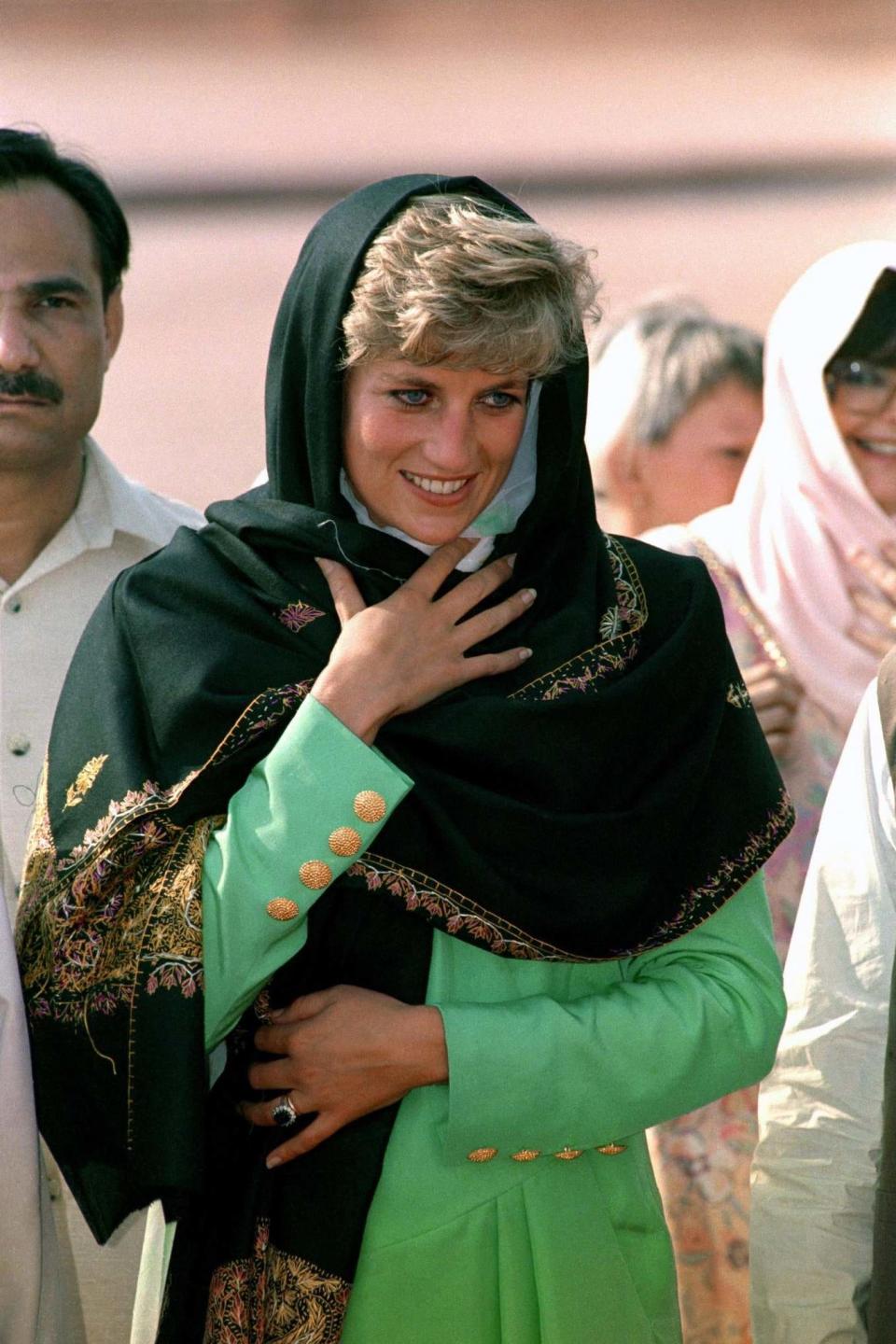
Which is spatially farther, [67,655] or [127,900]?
[67,655]

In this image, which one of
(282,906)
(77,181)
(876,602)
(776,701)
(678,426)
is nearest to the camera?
(282,906)

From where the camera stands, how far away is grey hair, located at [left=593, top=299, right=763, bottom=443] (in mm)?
3875

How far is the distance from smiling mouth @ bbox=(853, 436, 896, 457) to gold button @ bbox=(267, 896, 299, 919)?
6.39ft

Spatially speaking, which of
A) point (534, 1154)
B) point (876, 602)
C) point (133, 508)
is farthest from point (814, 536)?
point (534, 1154)

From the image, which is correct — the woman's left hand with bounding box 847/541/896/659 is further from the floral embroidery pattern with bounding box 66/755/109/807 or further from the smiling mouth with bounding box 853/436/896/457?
the floral embroidery pattern with bounding box 66/755/109/807

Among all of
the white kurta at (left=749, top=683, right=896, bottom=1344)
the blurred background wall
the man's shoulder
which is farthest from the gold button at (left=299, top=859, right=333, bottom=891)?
the blurred background wall

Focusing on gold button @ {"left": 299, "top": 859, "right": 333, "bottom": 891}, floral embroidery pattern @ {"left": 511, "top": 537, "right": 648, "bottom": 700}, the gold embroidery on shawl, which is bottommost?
the gold embroidery on shawl

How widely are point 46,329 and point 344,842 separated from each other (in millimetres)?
1273

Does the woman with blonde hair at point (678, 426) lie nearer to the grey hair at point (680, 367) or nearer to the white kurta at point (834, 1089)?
the grey hair at point (680, 367)

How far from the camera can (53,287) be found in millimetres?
2680

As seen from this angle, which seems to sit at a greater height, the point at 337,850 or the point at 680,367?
the point at 337,850

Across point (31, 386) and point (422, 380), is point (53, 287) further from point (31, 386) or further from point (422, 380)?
point (422, 380)

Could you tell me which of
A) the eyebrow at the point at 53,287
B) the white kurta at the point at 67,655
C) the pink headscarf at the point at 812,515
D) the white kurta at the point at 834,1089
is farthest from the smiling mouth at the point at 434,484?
the pink headscarf at the point at 812,515

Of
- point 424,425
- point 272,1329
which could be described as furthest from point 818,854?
point 272,1329
